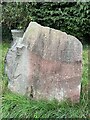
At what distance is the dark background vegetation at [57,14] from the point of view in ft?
18.1

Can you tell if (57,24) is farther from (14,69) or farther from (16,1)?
(14,69)

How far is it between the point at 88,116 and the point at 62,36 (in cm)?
93

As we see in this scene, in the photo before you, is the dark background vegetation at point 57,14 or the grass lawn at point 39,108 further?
the dark background vegetation at point 57,14

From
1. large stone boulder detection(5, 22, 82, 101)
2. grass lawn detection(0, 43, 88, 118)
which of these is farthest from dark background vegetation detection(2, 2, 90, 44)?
grass lawn detection(0, 43, 88, 118)

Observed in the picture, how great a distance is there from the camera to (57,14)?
221 inches

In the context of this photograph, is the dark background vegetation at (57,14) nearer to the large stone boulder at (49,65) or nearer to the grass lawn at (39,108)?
the large stone boulder at (49,65)

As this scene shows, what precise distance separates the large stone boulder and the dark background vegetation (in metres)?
1.59

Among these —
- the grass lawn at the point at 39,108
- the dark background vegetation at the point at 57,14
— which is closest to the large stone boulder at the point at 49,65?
the grass lawn at the point at 39,108

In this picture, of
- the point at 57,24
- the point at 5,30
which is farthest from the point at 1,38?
the point at 57,24

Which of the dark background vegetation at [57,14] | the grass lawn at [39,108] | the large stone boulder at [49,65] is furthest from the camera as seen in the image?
the dark background vegetation at [57,14]

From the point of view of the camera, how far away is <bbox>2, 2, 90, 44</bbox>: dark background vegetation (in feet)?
18.1

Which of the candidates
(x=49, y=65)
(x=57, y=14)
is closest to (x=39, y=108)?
(x=49, y=65)

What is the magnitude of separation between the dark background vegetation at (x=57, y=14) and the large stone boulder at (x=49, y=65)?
159 centimetres

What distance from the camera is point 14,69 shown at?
408cm
